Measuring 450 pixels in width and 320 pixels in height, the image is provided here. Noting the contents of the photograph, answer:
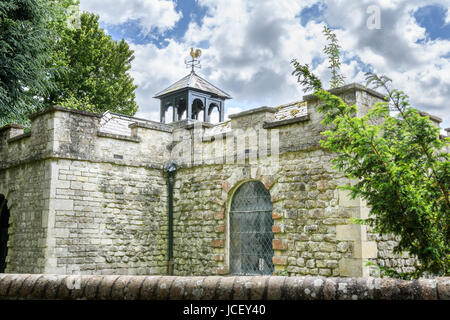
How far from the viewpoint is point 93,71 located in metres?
22.6

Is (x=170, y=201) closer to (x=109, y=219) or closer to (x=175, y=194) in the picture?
(x=175, y=194)

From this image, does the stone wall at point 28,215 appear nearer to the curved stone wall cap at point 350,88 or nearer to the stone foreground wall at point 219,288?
the curved stone wall cap at point 350,88

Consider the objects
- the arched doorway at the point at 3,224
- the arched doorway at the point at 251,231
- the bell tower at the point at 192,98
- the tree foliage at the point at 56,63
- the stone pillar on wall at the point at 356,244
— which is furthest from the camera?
the bell tower at the point at 192,98

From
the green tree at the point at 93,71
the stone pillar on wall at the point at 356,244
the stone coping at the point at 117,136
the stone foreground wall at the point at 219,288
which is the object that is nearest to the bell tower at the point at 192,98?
the green tree at the point at 93,71

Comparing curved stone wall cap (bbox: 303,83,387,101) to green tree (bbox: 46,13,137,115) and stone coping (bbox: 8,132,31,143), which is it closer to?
stone coping (bbox: 8,132,31,143)

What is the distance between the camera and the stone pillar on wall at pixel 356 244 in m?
7.49

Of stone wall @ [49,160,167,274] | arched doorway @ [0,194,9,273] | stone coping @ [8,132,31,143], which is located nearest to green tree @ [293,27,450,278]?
stone wall @ [49,160,167,274]

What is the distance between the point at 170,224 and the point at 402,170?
7.22 metres

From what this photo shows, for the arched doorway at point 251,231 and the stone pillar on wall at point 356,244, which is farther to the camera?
the arched doorway at point 251,231

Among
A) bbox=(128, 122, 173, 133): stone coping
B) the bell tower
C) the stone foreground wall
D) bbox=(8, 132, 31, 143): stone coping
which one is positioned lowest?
the stone foreground wall

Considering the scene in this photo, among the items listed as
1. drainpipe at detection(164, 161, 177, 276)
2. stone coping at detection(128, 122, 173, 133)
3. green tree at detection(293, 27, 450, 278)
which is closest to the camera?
green tree at detection(293, 27, 450, 278)

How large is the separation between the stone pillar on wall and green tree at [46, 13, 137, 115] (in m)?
14.7

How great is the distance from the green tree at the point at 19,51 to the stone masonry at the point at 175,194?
9.38 feet

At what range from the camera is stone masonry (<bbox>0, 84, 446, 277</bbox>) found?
812cm
